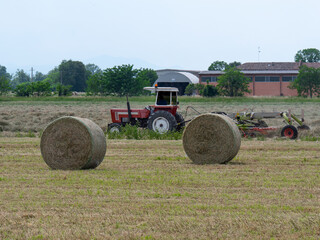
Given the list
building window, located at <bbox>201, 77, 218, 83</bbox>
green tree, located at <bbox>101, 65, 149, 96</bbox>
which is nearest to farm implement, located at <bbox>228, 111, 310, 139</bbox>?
green tree, located at <bbox>101, 65, 149, 96</bbox>

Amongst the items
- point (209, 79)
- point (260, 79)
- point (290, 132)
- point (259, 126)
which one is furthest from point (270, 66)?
point (290, 132)

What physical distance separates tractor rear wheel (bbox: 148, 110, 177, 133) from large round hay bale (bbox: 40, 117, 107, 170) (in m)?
7.81

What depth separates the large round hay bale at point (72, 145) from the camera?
12016 mm

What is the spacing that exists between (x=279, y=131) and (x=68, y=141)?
10389mm

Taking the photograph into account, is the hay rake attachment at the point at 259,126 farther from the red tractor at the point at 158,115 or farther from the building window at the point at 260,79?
the building window at the point at 260,79

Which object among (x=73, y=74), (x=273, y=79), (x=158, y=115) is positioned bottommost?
(x=158, y=115)

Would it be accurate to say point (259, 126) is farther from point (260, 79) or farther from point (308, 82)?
point (260, 79)

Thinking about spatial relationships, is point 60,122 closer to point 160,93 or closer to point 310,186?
point 310,186

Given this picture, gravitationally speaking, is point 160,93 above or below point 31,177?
above

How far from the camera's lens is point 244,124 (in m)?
20.1

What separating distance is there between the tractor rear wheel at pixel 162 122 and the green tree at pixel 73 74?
93758 mm

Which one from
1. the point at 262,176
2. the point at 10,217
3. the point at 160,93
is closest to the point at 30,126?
the point at 160,93

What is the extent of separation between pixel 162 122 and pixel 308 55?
347ft

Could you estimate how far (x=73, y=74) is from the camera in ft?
371
